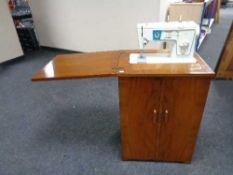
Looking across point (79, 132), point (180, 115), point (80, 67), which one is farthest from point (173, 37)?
point (79, 132)

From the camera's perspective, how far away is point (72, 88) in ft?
8.72

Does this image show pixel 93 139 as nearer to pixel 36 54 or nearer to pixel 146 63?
pixel 146 63

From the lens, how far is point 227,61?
2525 mm

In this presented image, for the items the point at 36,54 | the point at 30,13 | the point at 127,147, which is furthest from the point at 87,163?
the point at 30,13

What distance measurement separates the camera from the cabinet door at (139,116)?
1.18 m

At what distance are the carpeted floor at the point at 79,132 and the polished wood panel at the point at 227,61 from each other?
13cm

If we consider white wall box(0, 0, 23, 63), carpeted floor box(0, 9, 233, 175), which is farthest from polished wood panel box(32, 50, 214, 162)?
white wall box(0, 0, 23, 63)

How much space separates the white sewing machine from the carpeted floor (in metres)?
0.85

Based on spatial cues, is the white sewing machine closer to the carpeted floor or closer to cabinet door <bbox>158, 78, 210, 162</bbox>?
cabinet door <bbox>158, 78, 210, 162</bbox>

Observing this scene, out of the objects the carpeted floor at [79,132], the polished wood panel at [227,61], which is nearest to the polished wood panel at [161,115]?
the carpeted floor at [79,132]

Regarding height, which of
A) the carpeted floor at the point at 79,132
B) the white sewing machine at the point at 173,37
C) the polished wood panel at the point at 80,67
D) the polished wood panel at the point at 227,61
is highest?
the white sewing machine at the point at 173,37

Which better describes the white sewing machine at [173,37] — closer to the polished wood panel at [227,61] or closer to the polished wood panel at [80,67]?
the polished wood panel at [80,67]

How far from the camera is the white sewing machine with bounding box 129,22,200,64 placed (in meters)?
1.19

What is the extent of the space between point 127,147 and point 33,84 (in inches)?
77.6
